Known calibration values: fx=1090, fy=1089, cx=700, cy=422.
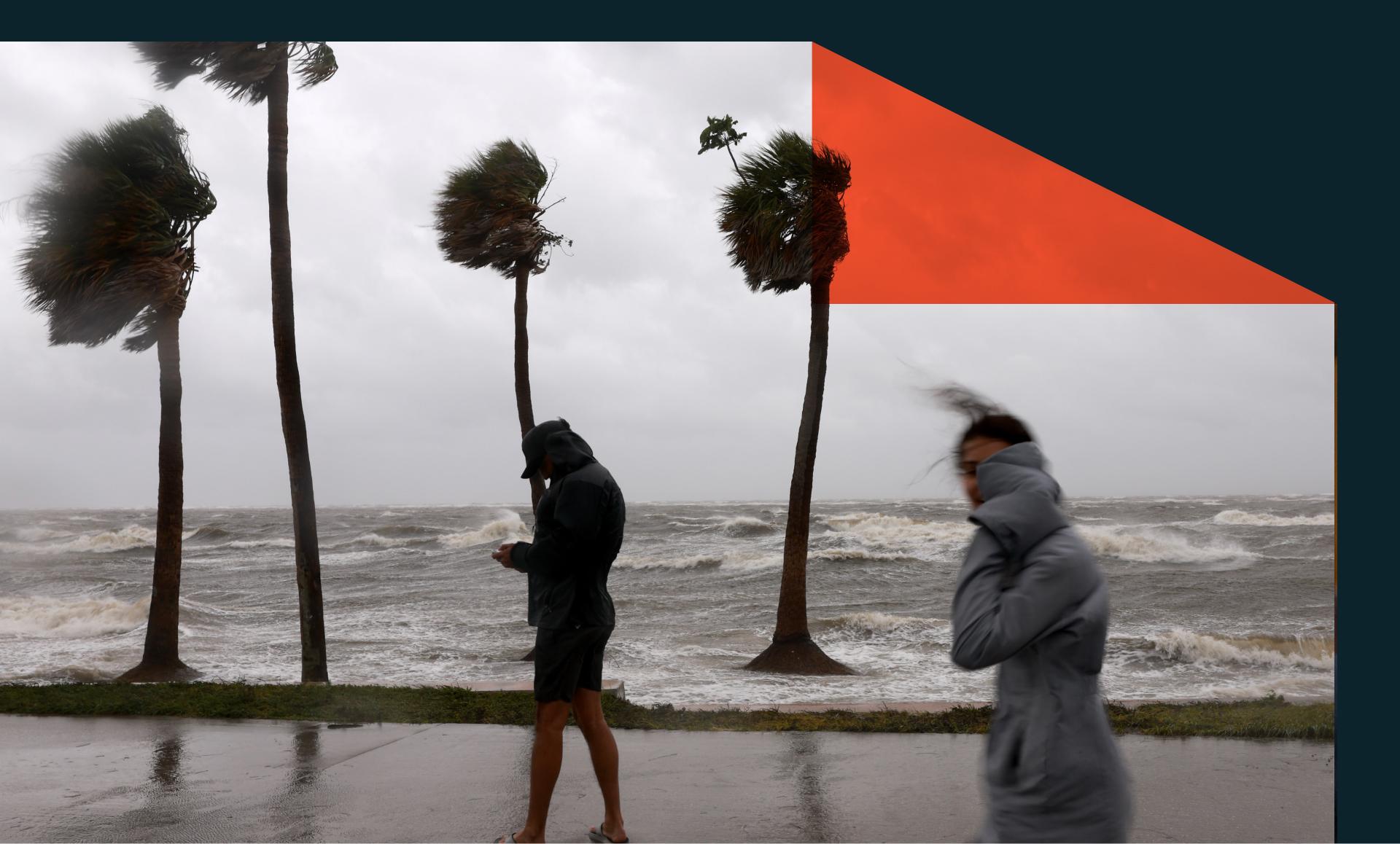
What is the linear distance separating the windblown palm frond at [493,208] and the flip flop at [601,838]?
8.52 m

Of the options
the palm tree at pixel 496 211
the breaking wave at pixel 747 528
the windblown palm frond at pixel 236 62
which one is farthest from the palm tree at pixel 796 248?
the breaking wave at pixel 747 528

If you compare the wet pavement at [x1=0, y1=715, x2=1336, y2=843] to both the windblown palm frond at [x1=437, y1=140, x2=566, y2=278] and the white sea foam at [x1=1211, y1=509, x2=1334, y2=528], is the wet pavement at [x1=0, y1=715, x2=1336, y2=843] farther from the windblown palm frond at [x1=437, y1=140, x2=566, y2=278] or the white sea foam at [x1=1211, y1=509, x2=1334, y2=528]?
the white sea foam at [x1=1211, y1=509, x2=1334, y2=528]

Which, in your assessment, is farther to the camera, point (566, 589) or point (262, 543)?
point (262, 543)

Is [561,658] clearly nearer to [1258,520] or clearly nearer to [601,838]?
[601,838]

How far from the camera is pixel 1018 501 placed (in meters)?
2.17

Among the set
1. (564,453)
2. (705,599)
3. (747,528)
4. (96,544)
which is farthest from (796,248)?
(96,544)

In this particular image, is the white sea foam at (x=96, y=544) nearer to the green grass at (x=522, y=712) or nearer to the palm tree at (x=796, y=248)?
the palm tree at (x=796, y=248)

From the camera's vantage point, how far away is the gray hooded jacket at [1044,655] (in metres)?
2.10

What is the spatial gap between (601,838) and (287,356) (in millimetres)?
7282

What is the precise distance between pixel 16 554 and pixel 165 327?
106 ft

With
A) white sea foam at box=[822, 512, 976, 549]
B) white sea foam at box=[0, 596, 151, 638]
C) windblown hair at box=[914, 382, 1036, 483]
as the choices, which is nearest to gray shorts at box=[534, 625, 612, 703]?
windblown hair at box=[914, 382, 1036, 483]

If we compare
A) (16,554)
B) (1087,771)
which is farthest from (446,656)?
(16,554)

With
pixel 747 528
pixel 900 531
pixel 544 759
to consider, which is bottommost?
pixel 747 528

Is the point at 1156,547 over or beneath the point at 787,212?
beneath
